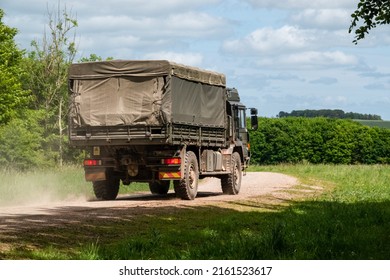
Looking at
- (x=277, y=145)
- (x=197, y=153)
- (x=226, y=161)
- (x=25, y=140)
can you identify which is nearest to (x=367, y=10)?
(x=197, y=153)

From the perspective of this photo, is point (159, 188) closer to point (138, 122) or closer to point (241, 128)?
point (241, 128)

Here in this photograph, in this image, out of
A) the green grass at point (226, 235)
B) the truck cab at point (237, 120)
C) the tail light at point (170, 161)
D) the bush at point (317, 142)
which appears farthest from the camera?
the bush at point (317, 142)

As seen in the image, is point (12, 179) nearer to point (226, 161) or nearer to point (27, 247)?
point (226, 161)

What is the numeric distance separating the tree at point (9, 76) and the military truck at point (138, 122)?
87.4ft

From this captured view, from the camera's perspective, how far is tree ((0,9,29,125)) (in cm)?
5214

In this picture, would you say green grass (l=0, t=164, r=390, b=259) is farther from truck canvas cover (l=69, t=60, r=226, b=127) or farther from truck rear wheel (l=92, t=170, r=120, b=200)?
truck rear wheel (l=92, t=170, r=120, b=200)

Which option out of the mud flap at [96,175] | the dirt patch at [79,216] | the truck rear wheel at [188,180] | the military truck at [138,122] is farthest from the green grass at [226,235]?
the mud flap at [96,175]

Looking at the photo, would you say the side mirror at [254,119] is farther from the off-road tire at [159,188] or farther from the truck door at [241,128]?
the off-road tire at [159,188]

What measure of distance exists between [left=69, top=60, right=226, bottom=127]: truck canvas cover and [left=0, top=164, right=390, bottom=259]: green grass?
3.26m

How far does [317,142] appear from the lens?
81.7 metres

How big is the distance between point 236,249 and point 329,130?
236 feet

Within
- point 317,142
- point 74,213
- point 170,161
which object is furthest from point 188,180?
point 317,142

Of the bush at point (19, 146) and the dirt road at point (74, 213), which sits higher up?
the bush at point (19, 146)

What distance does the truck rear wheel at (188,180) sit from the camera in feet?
83.5
